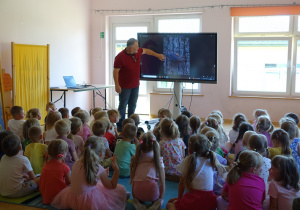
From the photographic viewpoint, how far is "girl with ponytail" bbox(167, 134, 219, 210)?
2.57m

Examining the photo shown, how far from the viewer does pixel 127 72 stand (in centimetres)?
563

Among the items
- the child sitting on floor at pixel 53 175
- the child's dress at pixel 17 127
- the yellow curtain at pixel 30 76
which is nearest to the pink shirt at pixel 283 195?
the child sitting on floor at pixel 53 175

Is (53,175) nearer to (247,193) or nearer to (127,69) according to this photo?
(247,193)

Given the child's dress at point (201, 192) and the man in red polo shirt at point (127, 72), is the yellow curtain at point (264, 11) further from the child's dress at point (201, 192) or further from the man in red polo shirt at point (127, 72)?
the child's dress at point (201, 192)

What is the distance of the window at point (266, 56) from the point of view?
680cm

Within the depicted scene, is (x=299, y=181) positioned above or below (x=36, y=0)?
below

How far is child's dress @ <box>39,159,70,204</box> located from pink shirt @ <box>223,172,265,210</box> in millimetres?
1447

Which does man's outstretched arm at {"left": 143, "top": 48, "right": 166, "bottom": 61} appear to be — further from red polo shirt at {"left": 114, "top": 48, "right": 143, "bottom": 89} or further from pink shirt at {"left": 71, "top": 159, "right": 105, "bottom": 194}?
pink shirt at {"left": 71, "top": 159, "right": 105, "bottom": 194}

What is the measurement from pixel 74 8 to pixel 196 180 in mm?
5833

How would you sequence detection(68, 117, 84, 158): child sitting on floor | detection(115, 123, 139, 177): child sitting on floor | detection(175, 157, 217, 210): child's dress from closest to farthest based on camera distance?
detection(175, 157, 217, 210): child's dress
detection(115, 123, 139, 177): child sitting on floor
detection(68, 117, 84, 158): child sitting on floor

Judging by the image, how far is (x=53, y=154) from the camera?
2.86 m

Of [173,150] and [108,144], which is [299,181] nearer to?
[173,150]

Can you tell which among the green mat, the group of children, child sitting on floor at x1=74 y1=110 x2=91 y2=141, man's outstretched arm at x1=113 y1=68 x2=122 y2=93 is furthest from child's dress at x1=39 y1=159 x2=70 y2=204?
man's outstretched arm at x1=113 y1=68 x2=122 y2=93

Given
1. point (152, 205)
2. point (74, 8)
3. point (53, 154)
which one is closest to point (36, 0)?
point (74, 8)
